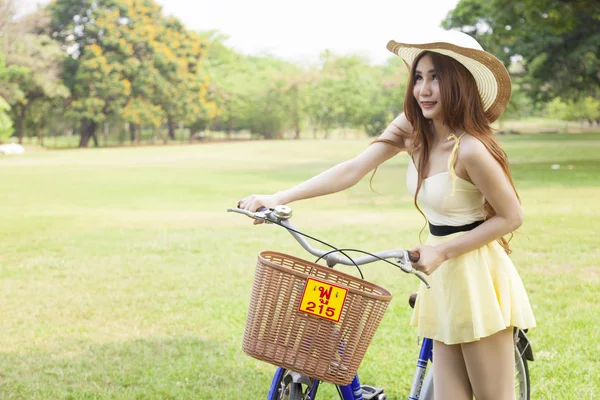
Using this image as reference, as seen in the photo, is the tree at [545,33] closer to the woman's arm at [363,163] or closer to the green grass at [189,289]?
the green grass at [189,289]

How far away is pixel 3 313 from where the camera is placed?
7.16 metres

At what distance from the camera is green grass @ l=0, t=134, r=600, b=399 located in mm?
5223

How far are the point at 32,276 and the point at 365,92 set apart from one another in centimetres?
7411

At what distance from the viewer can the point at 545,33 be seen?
28750 mm

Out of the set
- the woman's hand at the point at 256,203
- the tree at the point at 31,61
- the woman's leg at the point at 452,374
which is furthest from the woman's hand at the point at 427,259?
the tree at the point at 31,61

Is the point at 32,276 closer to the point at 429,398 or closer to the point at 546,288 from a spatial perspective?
the point at 546,288

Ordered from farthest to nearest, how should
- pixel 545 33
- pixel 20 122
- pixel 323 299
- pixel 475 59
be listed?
1. pixel 20 122
2. pixel 545 33
3. pixel 475 59
4. pixel 323 299

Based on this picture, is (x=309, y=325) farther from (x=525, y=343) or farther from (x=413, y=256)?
(x=525, y=343)

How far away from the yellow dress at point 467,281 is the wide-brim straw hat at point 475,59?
218mm

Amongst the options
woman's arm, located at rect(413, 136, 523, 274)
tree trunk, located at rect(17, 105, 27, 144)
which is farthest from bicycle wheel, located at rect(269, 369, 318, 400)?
tree trunk, located at rect(17, 105, 27, 144)

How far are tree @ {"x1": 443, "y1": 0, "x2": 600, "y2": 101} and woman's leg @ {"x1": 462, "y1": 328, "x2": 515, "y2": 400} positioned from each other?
2053 centimetres

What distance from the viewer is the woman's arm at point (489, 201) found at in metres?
2.58

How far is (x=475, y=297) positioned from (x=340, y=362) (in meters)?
0.59

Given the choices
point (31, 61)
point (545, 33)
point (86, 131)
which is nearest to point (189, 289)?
point (545, 33)
